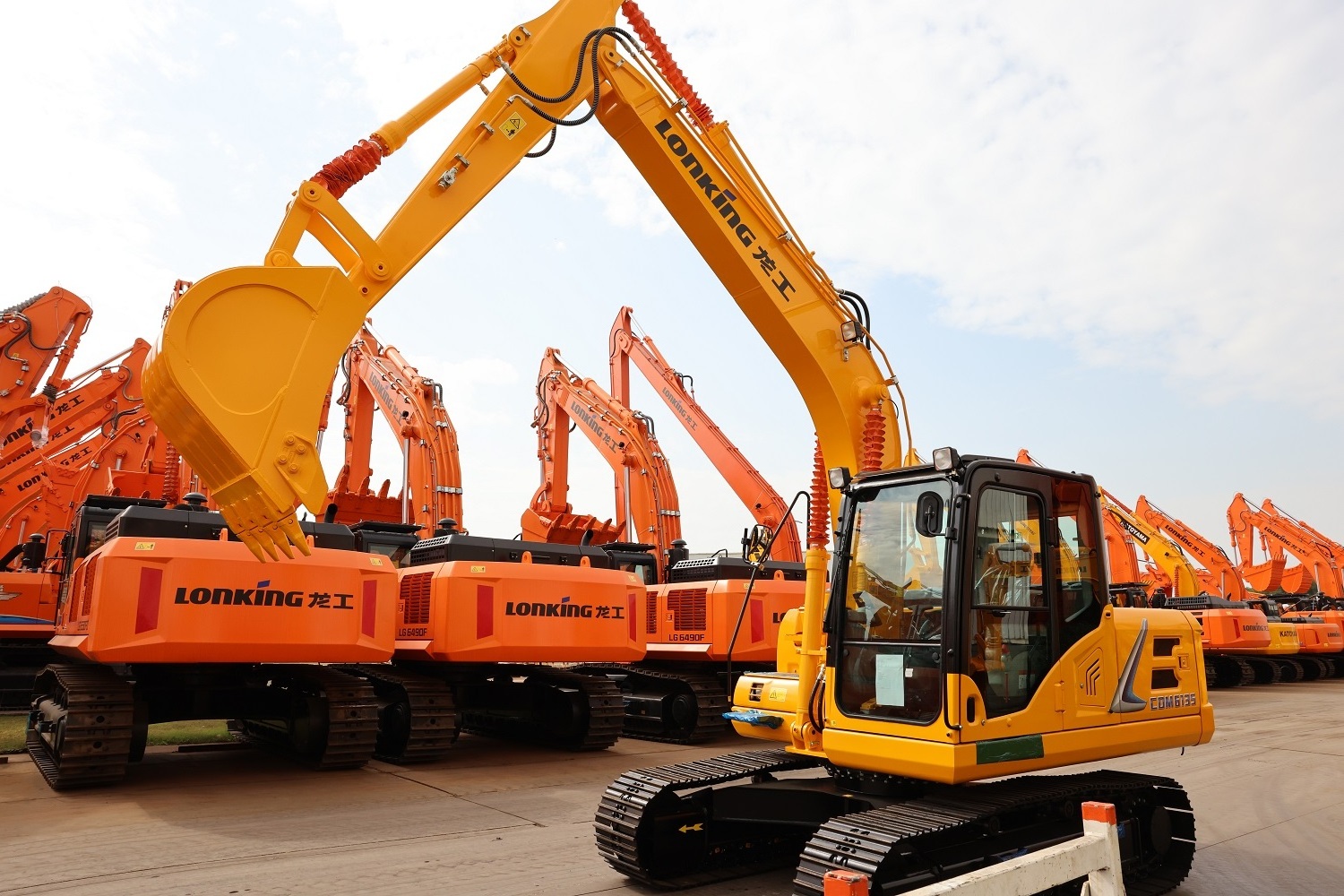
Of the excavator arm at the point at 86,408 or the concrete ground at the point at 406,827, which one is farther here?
the excavator arm at the point at 86,408

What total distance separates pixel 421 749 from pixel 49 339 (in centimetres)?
1251

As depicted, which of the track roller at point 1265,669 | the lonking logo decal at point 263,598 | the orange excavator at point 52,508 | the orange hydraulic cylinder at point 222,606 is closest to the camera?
the orange hydraulic cylinder at point 222,606

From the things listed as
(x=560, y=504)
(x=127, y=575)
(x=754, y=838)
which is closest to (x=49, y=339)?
(x=560, y=504)

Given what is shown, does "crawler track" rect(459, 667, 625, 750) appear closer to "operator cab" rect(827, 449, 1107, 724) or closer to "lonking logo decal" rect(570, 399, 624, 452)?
"operator cab" rect(827, 449, 1107, 724)

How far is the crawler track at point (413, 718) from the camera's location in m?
9.24

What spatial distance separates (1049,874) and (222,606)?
6655mm

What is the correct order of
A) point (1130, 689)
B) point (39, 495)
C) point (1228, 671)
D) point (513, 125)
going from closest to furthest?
point (1130, 689)
point (513, 125)
point (39, 495)
point (1228, 671)

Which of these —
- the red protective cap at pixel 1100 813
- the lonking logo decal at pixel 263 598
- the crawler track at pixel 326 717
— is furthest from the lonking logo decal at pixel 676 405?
the red protective cap at pixel 1100 813

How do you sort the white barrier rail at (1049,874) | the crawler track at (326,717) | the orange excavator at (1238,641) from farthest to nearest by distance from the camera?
the orange excavator at (1238,641), the crawler track at (326,717), the white barrier rail at (1049,874)

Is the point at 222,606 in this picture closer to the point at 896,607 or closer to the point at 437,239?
the point at 437,239

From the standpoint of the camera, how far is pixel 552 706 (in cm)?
1071

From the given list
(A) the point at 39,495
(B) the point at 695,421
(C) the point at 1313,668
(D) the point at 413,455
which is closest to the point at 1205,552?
(C) the point at 1313,668

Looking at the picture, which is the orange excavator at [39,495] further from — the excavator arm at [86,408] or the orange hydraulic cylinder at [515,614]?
the orange hydraulic cylinder at [515,614]

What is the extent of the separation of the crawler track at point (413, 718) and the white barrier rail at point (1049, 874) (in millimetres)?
6873
